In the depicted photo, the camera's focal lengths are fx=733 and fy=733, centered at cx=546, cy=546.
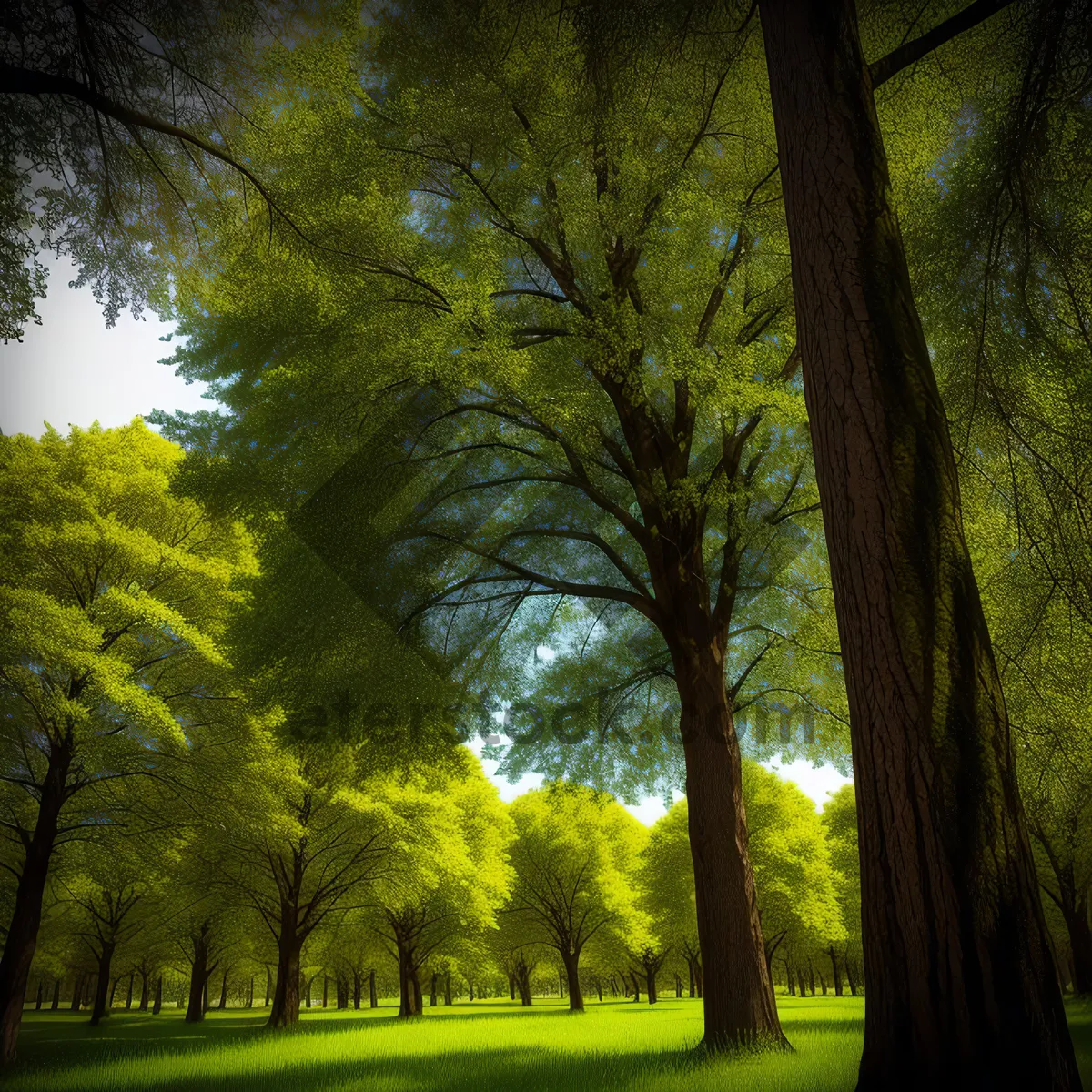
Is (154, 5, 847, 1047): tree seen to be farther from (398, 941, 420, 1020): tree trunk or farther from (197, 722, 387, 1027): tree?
(398, 941, 420, 1020): tree trunk

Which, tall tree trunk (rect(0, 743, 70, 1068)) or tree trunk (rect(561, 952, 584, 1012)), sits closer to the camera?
tall tree trunk (rect(0, 743, 70, 1068))

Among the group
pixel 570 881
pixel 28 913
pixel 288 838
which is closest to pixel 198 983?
pixel 570 881

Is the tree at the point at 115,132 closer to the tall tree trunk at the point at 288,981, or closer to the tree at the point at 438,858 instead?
the tree at the point at 438,858

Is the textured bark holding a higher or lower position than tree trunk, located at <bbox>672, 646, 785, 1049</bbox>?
lower

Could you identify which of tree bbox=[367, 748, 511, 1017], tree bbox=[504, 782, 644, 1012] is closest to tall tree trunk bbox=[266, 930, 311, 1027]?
tree bbox=[367, 748, 511, 1017]

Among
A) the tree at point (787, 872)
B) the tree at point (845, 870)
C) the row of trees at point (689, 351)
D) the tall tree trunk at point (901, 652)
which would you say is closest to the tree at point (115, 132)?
the row of trees at point (689, 351)

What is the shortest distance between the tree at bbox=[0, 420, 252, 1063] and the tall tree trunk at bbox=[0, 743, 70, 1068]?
23 mm

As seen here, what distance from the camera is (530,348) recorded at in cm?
863

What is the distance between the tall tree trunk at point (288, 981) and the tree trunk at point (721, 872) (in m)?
15.1

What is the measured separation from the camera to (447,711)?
1041 cm

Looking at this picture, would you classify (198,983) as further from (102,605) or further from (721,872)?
(721,872)

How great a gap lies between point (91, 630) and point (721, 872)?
995cm

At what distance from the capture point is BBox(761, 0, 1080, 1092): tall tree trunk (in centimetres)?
309

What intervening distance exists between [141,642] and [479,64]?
12.6m
